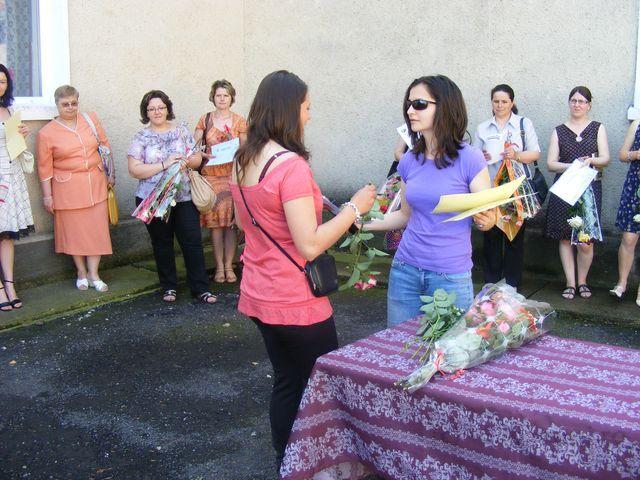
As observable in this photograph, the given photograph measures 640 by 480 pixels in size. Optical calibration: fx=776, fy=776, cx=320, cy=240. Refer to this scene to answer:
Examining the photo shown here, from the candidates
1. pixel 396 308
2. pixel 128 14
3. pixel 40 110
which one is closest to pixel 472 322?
pixel 396 308

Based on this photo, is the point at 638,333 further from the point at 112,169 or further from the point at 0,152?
the point at 0,152

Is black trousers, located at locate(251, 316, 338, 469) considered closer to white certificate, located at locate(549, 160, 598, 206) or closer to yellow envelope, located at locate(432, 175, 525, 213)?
yellow envelope, located at locate(432, 175, 525, 213)

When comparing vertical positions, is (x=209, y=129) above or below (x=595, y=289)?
above

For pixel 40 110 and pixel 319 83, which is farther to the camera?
pixel 319 83

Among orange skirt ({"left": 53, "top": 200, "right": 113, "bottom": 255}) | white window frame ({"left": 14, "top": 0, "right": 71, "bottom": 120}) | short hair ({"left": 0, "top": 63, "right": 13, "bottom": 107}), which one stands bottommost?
orange skirt ({"left": 53, "top": 200, "right": 113, "bottom": 255})

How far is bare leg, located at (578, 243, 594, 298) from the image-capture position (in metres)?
6.77

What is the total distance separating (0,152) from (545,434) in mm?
5222

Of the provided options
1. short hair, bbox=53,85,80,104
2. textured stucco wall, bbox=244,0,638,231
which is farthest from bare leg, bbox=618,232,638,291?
short hair, bbox=53,85,80,104

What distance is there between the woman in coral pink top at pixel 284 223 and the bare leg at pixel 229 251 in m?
4.30

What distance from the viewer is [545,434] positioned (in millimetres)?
2518

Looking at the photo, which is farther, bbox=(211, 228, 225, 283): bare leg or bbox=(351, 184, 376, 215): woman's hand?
bbox=(211, 228, 225, 283): bare leg

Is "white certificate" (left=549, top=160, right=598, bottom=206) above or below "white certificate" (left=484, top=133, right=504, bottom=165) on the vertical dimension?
below

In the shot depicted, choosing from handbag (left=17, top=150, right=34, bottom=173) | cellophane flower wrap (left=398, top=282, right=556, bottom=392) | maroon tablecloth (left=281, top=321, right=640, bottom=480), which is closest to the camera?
maroon tablecloth (left=281, top=321, right=640, bottom=480)

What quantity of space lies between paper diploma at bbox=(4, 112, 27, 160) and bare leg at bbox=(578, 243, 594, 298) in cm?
479
